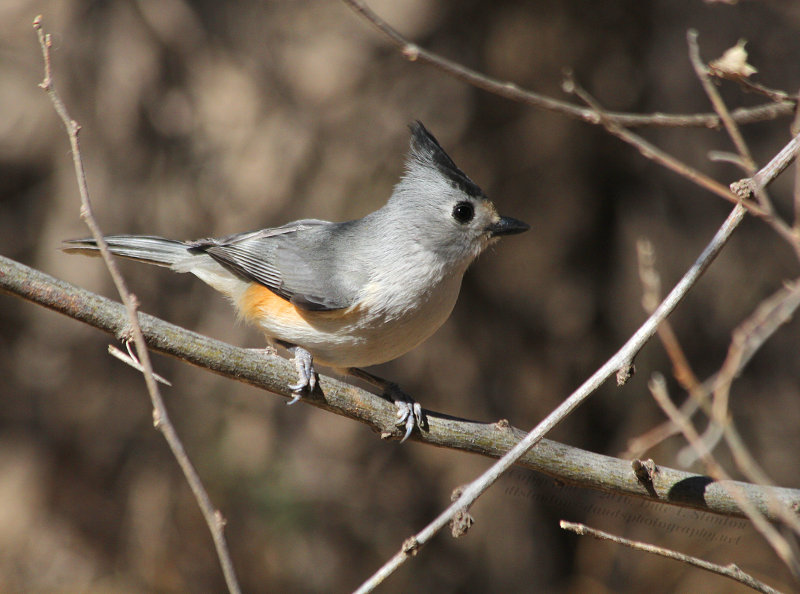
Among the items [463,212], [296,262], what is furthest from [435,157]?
[296,262]

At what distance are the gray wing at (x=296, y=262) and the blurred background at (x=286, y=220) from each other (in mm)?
1511

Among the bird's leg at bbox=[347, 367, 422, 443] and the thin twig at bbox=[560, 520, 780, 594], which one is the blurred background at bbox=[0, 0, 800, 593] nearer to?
the bird's leg at bbox=[347, 367, 422, 443]

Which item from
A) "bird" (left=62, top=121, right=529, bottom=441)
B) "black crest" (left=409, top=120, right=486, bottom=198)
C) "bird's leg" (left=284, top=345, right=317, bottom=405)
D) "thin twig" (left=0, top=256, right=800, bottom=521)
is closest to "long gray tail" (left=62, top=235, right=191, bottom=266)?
"bird" (left=62, top=121, right=529, bottom=441)

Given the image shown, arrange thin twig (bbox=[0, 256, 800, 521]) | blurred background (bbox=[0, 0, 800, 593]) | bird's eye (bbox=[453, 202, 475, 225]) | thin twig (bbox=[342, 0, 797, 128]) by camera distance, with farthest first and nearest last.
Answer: blurred background (bbox=[0, 0, 800, 593]), bird's eye (bbox=[453, 202, 475, 225]), thin twig (bbox=[0, 256, 800, 521]), thin twig (bbox=[342, 0, 797, 128])

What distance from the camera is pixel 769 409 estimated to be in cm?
586

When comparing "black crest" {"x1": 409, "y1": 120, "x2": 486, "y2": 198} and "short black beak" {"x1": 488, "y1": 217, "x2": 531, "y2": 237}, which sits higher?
"black crest" {"x1": 409, "y1": 120, "x2": 486, "y2": 198}

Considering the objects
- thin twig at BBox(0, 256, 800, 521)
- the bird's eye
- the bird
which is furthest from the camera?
the bird's eye

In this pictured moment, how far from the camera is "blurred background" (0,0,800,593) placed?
17.2ft

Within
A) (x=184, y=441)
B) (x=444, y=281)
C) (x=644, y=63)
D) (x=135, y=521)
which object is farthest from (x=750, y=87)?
(x=135, y=521)

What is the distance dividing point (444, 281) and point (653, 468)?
1.20m

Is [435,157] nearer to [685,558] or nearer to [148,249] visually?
[148,249]

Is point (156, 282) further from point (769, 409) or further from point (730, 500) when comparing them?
point (769, 409)

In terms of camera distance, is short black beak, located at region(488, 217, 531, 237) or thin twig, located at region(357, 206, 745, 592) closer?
thin twig, located at region(357, 206, 745, 592)

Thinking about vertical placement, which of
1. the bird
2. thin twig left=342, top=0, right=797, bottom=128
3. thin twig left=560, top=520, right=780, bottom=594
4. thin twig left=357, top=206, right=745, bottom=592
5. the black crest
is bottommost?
thin twig left=560, top=520, right=780, bottom=594
